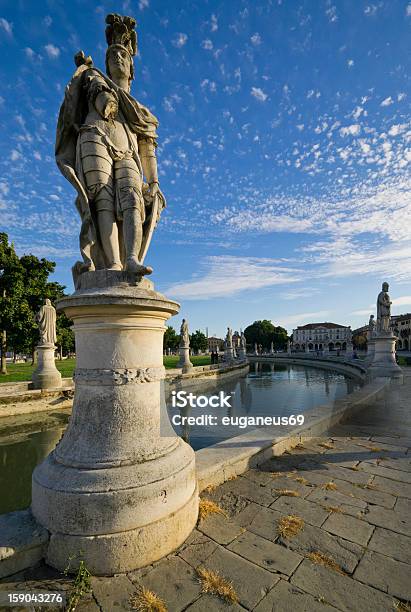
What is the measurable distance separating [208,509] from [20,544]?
140cm

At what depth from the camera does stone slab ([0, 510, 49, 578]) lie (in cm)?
177

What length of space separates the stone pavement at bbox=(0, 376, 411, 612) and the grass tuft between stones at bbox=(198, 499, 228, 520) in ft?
0.15

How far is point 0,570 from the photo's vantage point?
1740 millimetres

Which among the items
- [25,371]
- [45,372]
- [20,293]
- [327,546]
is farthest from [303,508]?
[25,371]

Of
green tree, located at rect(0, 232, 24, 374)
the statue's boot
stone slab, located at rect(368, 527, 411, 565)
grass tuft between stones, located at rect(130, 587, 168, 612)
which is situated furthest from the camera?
green tree, located at rect(0, 232, 24, 374)

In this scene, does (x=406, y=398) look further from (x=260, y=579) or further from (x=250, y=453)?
(x=260, y=579)

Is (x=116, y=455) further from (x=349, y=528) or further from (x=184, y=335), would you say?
(x=184, y=335)

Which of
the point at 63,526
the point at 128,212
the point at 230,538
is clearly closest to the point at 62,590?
the point at 63,526

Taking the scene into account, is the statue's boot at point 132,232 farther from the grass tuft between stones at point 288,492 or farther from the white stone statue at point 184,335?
the white stone statue at point 184,335

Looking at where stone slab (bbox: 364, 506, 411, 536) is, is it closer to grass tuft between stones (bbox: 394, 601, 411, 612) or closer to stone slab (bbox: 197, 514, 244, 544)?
grass tuft between stones (bbox: 394, 601, 411, 612)

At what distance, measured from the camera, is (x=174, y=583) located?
1.78 metres

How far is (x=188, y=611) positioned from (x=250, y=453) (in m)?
1.97

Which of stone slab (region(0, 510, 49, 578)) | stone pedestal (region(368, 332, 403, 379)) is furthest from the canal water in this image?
stone slab (region(0, 510, 49, 578))

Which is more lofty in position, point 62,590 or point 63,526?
point 63,526
